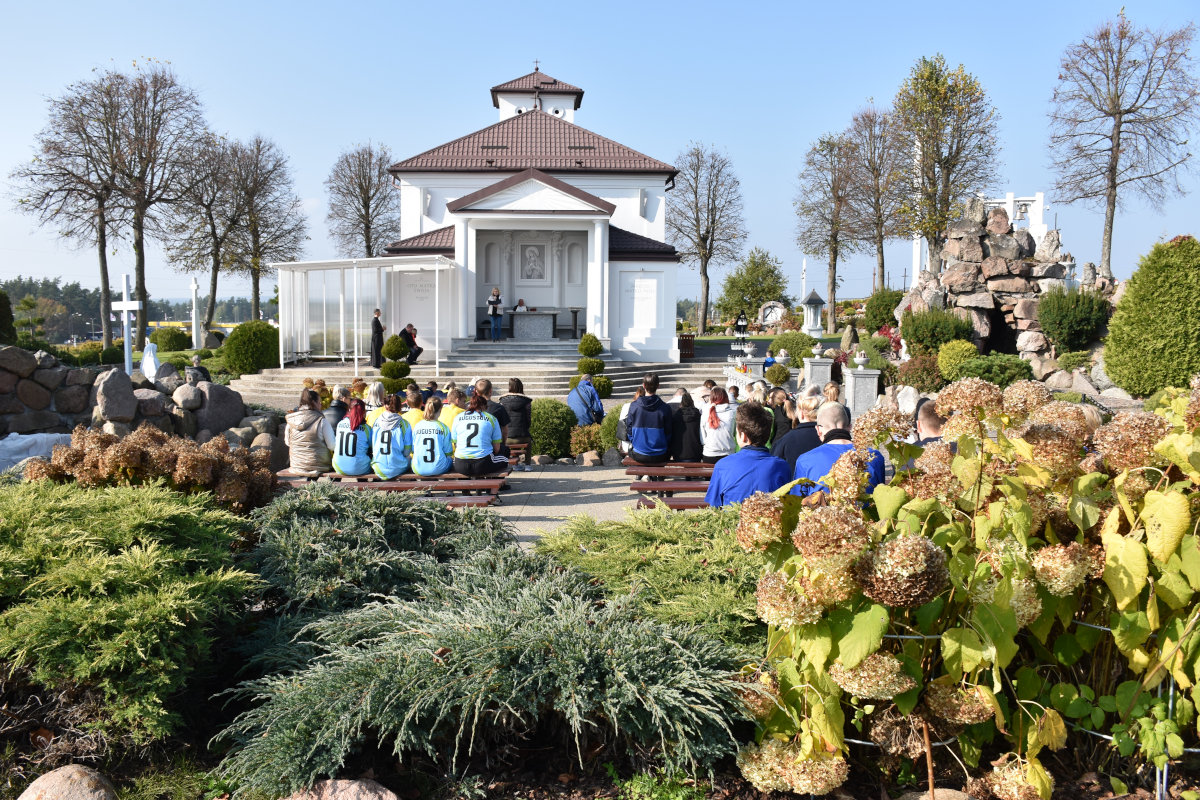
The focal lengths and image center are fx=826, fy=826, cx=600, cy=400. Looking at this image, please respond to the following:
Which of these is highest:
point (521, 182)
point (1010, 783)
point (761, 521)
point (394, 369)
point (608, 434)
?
point (521, 182)

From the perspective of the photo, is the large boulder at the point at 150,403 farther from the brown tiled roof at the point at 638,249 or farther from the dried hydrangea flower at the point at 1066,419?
the brown tiled roof at the point at 638,249

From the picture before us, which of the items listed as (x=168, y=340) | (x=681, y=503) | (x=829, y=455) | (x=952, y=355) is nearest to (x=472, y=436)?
(x=681, y=503)

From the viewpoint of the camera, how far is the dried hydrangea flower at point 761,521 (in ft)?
10.2

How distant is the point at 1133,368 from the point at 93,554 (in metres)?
20.7

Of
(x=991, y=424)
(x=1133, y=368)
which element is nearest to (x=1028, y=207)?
(x=1133, y=368)

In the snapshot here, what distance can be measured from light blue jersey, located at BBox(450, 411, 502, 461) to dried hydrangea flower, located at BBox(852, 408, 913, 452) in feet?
21.3

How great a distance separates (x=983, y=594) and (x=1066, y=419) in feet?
3.22

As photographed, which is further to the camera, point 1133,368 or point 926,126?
point 926,126

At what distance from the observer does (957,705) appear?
3.06 m

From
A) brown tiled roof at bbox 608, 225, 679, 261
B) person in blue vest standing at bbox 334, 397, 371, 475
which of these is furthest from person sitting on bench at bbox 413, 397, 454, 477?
brown tiled roof at bbox 608, 225, 679, 261

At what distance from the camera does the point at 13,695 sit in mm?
3832

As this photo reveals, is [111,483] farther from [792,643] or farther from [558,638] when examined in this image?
[792,643]

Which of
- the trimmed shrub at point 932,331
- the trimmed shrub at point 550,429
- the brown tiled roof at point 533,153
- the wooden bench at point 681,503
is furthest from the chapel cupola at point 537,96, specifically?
the wooden bench at point 681,503

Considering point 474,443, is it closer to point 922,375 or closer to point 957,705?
point 957,705
